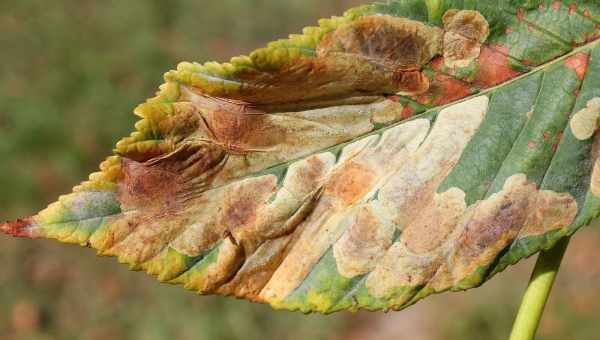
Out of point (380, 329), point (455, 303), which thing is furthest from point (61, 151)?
point (455, 303)

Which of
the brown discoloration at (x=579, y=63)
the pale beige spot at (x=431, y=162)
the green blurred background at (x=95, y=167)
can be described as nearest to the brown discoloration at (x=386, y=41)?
the pale beige spot at (x=431, y=162)

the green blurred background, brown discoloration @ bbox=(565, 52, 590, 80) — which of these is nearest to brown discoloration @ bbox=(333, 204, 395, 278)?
brown discoloration @ bbox=(565, 52, 590, 80)

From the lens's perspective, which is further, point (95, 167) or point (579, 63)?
point (95, 167)

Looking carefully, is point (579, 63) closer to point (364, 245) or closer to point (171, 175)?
point (364, 245)

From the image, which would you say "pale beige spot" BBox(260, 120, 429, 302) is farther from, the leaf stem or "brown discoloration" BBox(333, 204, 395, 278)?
the leaf stem

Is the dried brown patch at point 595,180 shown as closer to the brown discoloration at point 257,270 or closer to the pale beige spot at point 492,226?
the pale beige spot at point 492,226

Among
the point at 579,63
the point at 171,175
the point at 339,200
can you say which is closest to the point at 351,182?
the point at 339,200
